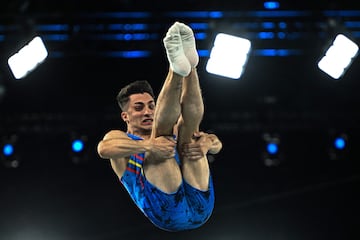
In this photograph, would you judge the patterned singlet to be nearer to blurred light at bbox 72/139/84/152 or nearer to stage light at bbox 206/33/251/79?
stage light at bbox 206/33/251/79

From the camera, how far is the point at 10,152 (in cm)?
649

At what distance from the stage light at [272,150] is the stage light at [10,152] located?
2.55 metres

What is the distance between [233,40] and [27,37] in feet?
6.12

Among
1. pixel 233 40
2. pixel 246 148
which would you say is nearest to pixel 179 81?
→ pixel 233 40

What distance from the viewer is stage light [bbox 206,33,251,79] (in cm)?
537

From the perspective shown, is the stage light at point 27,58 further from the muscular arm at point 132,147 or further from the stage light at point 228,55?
the muscular arm at point 132,147

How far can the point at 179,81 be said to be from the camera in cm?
328

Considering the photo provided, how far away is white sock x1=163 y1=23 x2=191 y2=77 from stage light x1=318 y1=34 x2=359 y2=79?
269 cm

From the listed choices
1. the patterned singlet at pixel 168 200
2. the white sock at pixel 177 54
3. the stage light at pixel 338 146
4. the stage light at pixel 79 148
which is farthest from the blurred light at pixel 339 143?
the white sock at pixel 177 54

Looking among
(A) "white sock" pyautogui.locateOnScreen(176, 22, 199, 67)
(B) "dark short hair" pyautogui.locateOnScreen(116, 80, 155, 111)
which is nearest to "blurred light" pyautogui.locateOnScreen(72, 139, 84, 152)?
(B) "dark short hair" pyautogui.locateOnScreen(116, 80, 155, 111)

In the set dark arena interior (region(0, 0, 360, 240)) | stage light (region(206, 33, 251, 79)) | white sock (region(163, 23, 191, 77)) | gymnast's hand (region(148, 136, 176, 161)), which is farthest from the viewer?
dark arena interior (region(0, 0, 360, 240))

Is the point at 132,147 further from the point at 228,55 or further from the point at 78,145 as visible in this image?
the point at 78,145

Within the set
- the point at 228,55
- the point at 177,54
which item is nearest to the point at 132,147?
the point at 177,54

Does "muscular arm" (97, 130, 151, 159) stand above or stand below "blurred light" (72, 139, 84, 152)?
below
